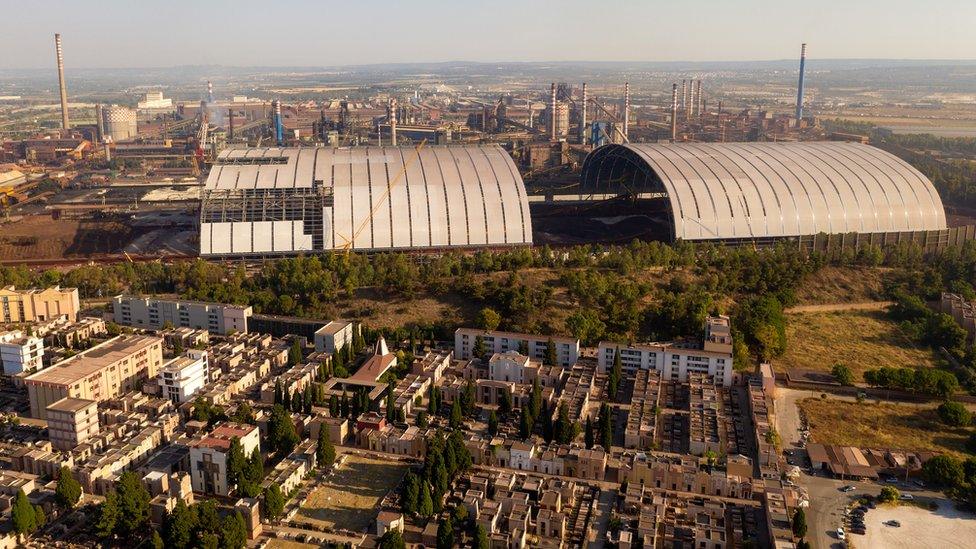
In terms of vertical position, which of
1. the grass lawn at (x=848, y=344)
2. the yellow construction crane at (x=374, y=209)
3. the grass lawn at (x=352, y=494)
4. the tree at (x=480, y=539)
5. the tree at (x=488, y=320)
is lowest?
the grass lawn at (x=352, y=494)

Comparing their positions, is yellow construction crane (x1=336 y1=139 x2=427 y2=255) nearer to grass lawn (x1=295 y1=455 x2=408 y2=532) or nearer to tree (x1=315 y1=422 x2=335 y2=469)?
tree (x1=315 y1=422 x2=335 y2=469)

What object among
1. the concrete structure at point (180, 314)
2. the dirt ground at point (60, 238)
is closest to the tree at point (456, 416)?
the concrete structure at point (180, 314)

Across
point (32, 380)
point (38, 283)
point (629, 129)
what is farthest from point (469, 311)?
point (629, 129)

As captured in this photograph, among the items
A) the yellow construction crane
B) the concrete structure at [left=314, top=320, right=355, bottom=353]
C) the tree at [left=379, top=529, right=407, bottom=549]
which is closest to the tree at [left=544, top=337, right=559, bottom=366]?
the concrete structure at [left=314, top=320, right=355, bottom=353]

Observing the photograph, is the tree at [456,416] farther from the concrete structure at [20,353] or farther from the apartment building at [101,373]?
the concrete structure at [20,353]

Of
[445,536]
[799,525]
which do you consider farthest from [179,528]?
[799,525]

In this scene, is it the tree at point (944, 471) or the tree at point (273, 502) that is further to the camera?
the tree at point (944, 471)
